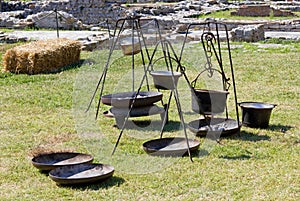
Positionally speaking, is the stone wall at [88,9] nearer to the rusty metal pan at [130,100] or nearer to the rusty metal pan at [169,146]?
the rusty metal pan at [130,100]

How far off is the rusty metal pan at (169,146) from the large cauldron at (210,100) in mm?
611

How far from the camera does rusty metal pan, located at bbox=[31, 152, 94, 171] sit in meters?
6.18

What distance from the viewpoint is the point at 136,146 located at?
717cm

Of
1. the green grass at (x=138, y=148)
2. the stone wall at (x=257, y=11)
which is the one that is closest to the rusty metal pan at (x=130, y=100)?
the green grass at (x=138, y=148)

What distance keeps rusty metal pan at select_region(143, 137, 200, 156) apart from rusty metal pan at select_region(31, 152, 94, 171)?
0.77 m

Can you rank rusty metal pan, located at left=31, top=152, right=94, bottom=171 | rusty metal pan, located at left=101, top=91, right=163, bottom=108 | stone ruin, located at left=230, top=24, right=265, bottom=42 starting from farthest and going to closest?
stone ruin, located at left=230, top=24, right=265, bottom=42 → rusty metal pan, located at left=101, top=91, right=163, bottom=108 → rusty metal pan, located at left=31, top=152, right=94, bottom=171

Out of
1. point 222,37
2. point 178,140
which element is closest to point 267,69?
point 222,37

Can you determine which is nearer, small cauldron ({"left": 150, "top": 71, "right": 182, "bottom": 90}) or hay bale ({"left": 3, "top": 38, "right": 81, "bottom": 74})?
small cauldron ({"left": 150, "top": 71, "right": 182, "bottom": 90})

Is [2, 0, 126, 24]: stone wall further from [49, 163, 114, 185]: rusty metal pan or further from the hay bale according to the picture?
[49, 163, 114, 185]: rusty metal pan

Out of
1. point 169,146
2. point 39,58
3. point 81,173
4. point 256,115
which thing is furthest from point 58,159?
point 39,58

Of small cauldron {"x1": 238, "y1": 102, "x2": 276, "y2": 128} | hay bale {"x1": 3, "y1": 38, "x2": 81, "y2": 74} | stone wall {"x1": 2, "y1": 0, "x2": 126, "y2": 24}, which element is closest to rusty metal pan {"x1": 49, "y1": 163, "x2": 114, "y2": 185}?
small cauldron {"x1": 238, "y1": 102, "x2": 276, "y2": 128}

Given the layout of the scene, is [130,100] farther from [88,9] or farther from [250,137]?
[88,9]

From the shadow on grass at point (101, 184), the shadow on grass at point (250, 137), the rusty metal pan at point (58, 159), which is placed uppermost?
the rusty metal pan at point (58, 159)

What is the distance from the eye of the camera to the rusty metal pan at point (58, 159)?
6.18 m
